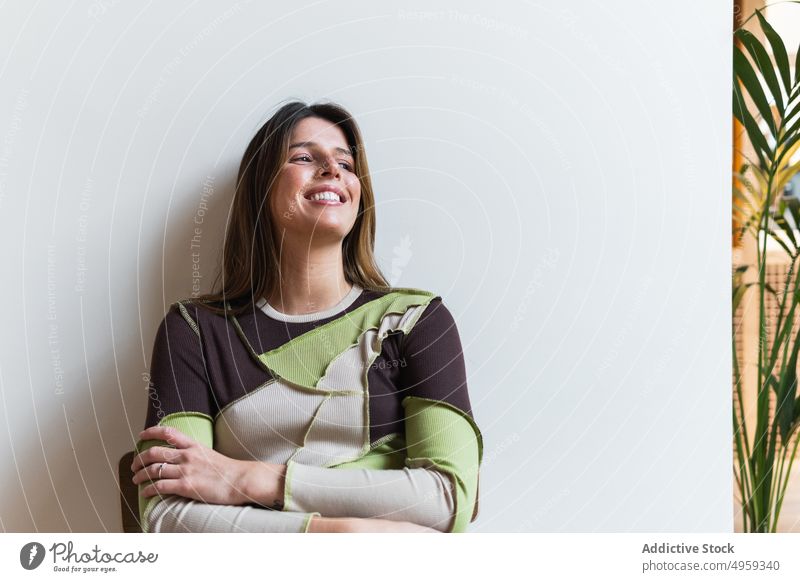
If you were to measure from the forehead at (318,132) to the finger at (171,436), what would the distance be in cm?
36

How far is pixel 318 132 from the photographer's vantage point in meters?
0.86

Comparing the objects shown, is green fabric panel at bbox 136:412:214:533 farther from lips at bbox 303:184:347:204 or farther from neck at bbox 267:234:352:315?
lips at bbox 303:184:347:204

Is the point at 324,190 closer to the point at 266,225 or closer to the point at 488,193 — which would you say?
the point at 266,225

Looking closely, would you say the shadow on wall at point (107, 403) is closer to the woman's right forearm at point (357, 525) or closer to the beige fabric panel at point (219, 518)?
the beige fabric panel at point (219, 518)

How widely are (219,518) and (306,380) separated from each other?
0.58 feet

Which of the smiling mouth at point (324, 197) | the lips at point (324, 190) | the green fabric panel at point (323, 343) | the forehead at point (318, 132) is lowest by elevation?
the green fabric panel at point (323, 343)

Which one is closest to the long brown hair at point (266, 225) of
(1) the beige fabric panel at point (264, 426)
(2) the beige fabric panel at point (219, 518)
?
(1) the beige fabric panel at point (264, 426)

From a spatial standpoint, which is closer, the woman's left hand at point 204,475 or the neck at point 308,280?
the woman's left hand at point 204,475

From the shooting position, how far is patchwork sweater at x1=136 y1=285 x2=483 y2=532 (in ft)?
2.56

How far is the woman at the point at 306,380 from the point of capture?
2.56 ft

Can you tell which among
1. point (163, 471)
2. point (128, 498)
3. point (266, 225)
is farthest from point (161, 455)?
point (266, 225)

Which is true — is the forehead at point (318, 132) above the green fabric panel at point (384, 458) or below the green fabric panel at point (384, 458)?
above

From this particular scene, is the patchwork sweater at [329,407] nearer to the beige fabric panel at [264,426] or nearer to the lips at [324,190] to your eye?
the beige fabric panel at [264,426]
